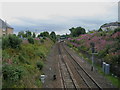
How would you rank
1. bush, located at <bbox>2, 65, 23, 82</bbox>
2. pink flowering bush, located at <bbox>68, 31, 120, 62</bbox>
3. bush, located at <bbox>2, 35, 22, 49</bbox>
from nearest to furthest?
bush, located at <bbox>2, 65, 23, 82</bbox> → bush, located at <bbox>2, 35, 22, 49</bbox> → pink flowering bush, located at <bbox>68, 31, 120, 62</bbox>

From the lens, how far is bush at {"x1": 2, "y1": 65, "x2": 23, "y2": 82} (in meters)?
7.29

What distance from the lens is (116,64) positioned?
1249 cm

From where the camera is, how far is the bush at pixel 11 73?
23.9 feet

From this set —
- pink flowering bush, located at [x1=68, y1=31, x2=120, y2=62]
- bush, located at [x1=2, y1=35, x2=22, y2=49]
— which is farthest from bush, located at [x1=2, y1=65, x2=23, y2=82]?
pink flowering bush, located at [x1=68, y1=31, x2=120, y2=62]

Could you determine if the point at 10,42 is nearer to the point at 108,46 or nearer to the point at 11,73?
the point at 11,73

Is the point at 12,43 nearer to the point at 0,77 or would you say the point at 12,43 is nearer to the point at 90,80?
the point at 0,77

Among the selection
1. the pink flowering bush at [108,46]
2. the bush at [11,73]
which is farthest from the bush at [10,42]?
the pink flowering bush at [108,46]

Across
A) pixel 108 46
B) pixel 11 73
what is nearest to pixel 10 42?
pixel 11 73

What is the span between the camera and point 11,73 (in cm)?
745

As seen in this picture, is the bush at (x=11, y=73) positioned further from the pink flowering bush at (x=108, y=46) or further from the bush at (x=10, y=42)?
the pink flowering bush at (x=108, y=46)

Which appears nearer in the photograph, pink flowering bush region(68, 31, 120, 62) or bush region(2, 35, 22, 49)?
bush region(2, 35, 22, 49)

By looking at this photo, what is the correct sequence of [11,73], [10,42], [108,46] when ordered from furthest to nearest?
1. [108,46]
2. [10,42]
3. [11,73]

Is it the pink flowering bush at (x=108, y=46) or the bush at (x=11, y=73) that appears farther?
the pink flowering bush at (x=108, y=46)

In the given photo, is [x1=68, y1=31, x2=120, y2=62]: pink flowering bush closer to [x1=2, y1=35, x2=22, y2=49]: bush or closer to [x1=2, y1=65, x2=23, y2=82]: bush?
[x1=2, y1=65, x2=23, y2=82]: bush
